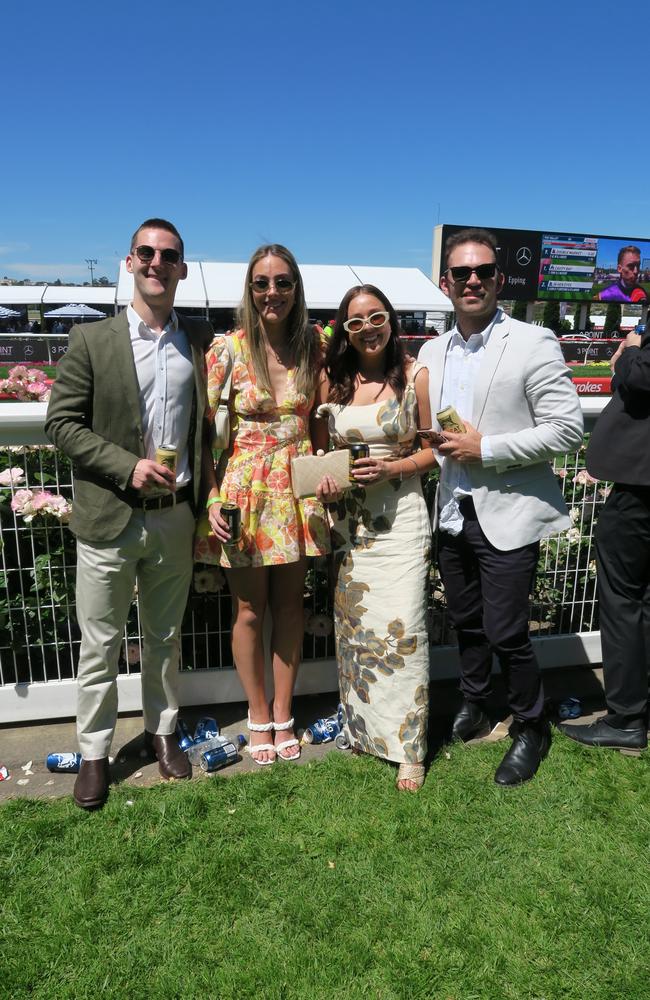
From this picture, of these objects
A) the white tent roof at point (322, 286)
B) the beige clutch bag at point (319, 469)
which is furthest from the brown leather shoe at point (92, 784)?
the white tent roof at point (322, 286)

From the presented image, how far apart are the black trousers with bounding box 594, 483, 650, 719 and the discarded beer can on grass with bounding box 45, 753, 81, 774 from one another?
2585 mm

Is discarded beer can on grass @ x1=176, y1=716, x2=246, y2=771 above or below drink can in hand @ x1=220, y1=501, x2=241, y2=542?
below

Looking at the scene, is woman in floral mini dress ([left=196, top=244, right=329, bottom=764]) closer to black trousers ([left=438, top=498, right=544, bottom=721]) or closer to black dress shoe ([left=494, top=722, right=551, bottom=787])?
black trousers ([left=438, top=498, right=544, bottom=721])

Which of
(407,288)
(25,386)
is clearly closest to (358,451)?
(25,386)

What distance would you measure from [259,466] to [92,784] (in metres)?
1.55

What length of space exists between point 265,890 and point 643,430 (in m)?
2.48

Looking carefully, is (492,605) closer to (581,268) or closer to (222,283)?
(222,283)

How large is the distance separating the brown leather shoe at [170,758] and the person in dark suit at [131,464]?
10 mm

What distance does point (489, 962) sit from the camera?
2254mm

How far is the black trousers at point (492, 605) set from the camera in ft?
10.1

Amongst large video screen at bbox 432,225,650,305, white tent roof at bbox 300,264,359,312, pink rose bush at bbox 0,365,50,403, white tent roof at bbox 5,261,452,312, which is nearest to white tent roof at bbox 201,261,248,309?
white tent roof at bbox 5,261,452,312

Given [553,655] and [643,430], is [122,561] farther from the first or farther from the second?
[553,655]

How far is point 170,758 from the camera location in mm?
3324

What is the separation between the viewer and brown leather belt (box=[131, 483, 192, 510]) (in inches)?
117
